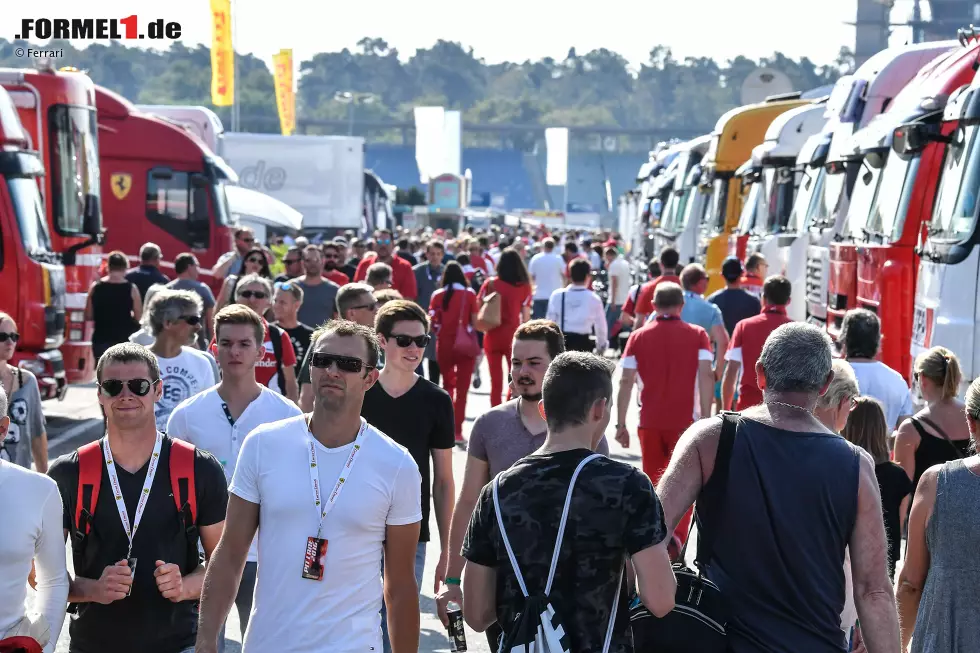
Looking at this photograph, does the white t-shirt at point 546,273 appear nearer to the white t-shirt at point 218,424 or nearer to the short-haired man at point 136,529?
the white t-shirt at point 218,424

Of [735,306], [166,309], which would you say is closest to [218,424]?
[166,309]

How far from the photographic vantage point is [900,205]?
11.5 metres

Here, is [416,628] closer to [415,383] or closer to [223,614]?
[223,614]

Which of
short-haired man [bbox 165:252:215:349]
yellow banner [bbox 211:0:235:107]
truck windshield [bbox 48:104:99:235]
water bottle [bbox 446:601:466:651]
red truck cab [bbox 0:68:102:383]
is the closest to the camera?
water bottle [bbox 446:601:466:651]

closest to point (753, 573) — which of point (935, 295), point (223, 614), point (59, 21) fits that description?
point (223, 614)

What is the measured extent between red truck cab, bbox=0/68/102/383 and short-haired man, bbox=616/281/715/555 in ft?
22.6

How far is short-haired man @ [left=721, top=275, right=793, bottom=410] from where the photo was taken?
395 inches

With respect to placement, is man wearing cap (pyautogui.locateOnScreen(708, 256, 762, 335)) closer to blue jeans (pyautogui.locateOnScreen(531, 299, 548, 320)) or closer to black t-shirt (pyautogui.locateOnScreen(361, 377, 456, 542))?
blue jeans (pyautogui.locateOnScreen(531, 299, 548, 320))

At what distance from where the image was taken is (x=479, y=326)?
44.7 feet

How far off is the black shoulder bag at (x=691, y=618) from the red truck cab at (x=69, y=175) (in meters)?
11.4

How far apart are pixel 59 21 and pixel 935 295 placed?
20.8m

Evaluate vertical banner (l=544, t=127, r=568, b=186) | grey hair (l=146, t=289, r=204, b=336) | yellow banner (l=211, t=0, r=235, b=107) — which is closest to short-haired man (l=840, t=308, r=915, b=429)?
grey hair (l=146, t=289, r=204, b=336)

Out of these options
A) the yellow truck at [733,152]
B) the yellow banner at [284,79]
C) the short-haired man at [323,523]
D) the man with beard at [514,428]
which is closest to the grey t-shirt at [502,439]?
the man with beard at [514,428]

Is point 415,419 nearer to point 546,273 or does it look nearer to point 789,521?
point 789,521
